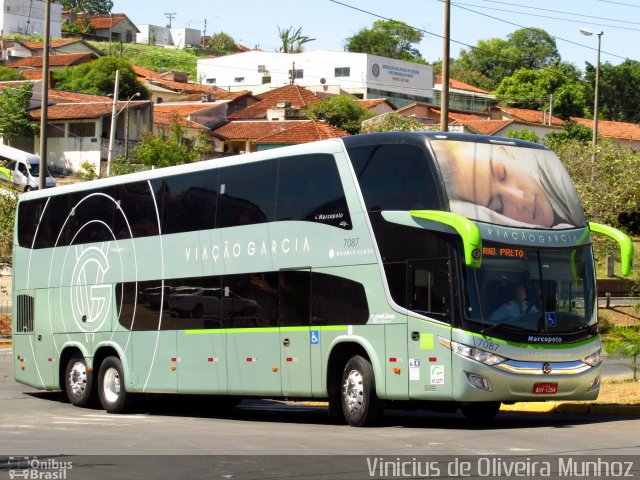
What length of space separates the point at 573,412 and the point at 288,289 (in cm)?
520

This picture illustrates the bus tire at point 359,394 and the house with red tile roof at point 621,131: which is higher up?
the house with red tile roof at point 621,131

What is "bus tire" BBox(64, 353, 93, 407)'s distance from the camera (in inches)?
885

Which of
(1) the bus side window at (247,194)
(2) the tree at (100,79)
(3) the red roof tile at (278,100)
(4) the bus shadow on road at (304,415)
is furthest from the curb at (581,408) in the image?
(2) the tree at (100,79)

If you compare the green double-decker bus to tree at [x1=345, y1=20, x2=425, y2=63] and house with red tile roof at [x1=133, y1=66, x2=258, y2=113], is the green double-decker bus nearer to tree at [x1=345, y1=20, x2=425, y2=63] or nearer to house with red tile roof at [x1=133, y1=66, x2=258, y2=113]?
house with red tile roof at [x1=133, y1=66, x2=258, y2=113]

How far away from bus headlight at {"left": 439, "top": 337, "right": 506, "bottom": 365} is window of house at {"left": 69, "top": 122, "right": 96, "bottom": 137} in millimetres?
55775

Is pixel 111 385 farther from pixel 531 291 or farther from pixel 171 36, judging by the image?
pixel 171 36

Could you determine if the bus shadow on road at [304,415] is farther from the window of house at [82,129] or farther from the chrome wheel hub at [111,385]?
the window of house at [82,129]

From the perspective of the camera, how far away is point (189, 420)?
19906 mm

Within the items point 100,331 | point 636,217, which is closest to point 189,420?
point 100,331

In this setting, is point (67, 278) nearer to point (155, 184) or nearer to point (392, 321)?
point (155, 184)

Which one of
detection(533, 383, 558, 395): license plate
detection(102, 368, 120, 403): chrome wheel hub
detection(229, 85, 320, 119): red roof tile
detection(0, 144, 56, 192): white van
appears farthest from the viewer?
detection(229, 85, 320, 119): red roof tile

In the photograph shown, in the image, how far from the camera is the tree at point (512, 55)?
153375 millimetres

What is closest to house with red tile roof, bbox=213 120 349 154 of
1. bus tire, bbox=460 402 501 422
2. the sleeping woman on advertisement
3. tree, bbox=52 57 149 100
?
tree, bbox=52 57 149 100

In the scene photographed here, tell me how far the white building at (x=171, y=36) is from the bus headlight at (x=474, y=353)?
545ft
